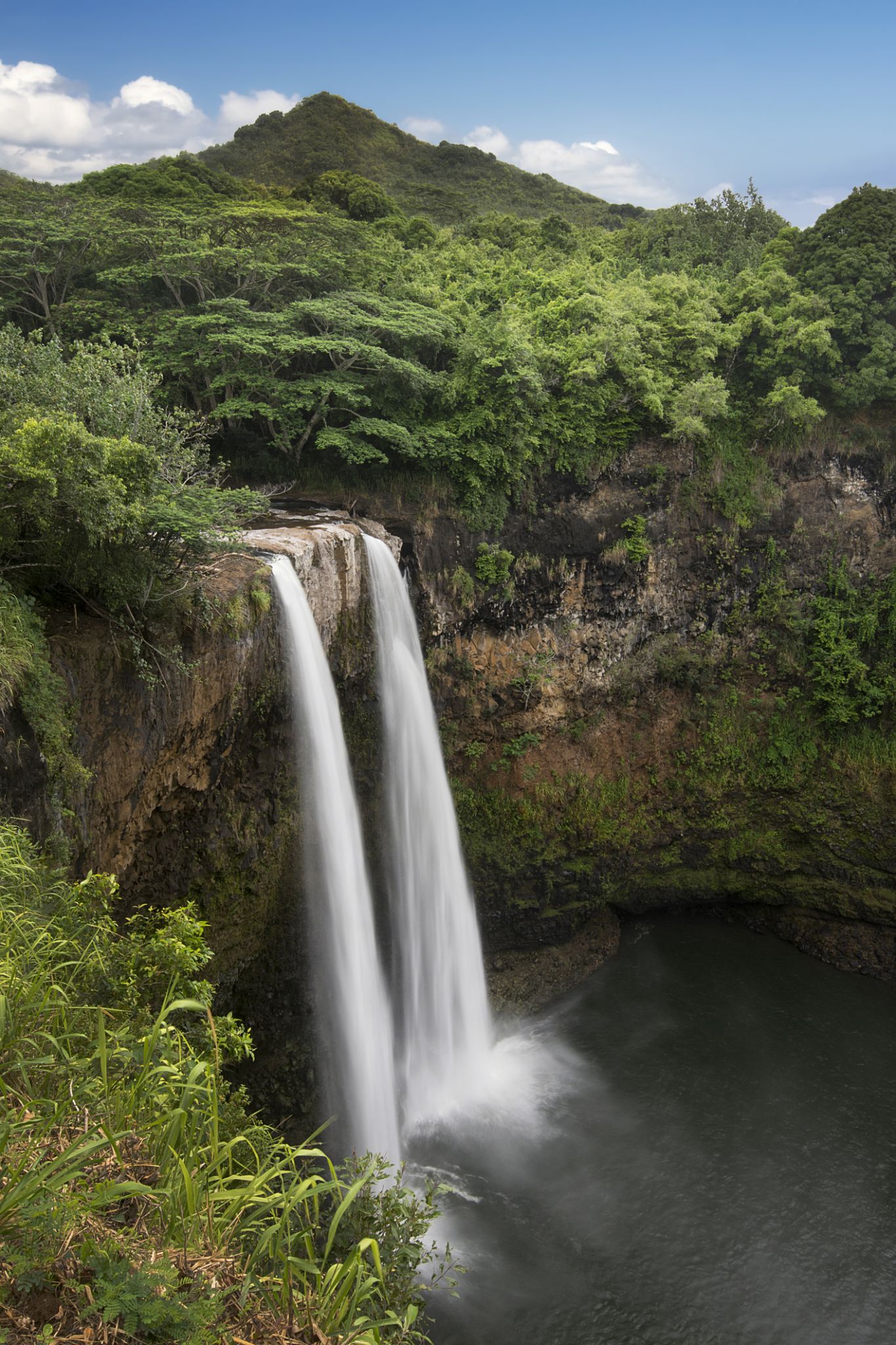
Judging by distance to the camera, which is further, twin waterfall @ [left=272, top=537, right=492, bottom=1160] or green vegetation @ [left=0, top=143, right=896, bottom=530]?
green vegetation @ [left=0, top=143, right=896, bottom=530]

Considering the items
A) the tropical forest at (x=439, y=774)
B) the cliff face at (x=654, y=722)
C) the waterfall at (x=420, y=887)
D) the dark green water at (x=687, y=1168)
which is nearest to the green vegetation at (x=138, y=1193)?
the tropical forest at (x=439, y=774)

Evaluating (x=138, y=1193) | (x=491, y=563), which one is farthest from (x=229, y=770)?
(x=138, y=1193)

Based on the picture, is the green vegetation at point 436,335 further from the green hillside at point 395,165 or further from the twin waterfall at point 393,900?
the green hillside at point 395,165

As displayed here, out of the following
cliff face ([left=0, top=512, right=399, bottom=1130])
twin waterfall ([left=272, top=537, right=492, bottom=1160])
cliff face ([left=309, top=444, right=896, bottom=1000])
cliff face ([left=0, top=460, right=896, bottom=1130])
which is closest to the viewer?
cliff face ([left=0, top=512, right=399, bottom=1130])

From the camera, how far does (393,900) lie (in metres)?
12.8

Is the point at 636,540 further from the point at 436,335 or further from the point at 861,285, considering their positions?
the point at 861,285

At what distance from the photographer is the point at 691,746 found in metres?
16.9

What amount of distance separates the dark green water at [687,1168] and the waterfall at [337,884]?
→ 149 cm

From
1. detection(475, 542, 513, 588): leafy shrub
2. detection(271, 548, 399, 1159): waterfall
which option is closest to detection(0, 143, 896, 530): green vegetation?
detection(475, 542, 513, 588): leafy shrub

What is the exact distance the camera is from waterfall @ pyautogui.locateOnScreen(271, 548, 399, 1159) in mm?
10203

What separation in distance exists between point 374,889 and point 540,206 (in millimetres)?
30322

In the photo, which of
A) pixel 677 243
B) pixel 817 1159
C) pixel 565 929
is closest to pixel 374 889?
pixel 565 929

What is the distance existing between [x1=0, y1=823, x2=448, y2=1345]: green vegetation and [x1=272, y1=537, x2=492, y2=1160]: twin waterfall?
583 cm

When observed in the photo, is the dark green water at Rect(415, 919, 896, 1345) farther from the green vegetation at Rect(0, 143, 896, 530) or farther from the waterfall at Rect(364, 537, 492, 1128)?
the green vegetation at Rect(0, 143, 896, 530)
